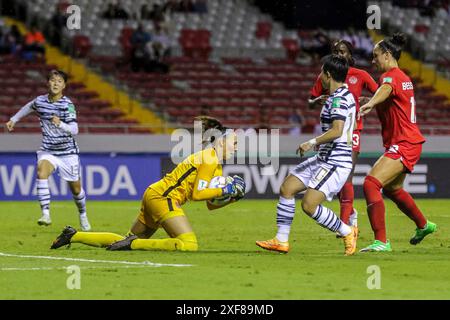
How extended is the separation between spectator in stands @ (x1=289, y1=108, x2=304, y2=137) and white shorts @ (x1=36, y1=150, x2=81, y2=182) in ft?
36.9

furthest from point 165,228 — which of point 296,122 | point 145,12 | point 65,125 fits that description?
point 145,12

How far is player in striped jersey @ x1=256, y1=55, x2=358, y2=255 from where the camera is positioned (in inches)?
498

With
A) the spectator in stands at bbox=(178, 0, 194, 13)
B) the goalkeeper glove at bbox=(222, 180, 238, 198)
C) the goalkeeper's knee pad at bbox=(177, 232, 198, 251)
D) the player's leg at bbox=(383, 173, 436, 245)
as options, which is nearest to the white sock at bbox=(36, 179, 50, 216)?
the goalkeeper's knee pad at bbox=(177, 232, 198, 251)

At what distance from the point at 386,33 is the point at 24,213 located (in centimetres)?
1880

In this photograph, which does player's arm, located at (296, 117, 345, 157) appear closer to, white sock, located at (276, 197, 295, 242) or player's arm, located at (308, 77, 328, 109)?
white sock, located at (276, 197, 295, 242)

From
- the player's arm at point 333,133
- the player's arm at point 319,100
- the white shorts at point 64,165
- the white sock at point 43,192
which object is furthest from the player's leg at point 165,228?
the white sock at point 43,192

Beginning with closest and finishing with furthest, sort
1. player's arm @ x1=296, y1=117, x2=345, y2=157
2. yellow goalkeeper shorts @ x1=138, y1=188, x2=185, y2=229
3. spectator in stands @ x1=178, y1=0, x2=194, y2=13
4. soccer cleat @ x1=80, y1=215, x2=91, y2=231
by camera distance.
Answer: player's arm @ x1=296, y1=117, x2=345, y2=157
yellow goalkeeper shorts @ x1=138, y1=188, x2=185, y2=229
soccer cleat @ x1=80, y1=215, x2=91, y2=231
spectator in stands @ x1=178, y1=0, x2=194, y2=13

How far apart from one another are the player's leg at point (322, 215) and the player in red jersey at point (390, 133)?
21.4 inches

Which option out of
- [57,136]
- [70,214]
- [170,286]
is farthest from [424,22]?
[170,286]

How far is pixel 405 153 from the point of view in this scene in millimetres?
13492

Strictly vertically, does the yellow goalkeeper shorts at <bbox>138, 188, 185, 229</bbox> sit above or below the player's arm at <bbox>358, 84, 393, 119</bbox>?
below

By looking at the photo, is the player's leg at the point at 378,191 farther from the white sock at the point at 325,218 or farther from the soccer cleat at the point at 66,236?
the soccer cleat at the point at 66,236

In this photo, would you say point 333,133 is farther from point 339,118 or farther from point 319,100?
point 319,100
